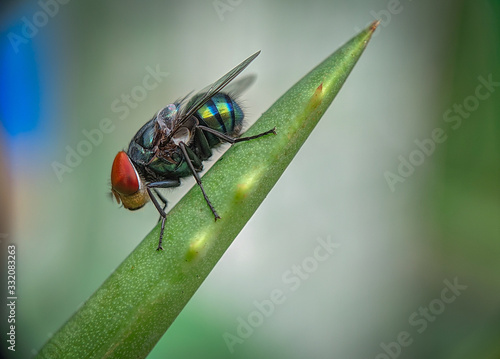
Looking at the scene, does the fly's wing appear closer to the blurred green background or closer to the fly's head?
the fly's head

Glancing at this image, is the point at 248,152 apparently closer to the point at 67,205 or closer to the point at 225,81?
the point at 225,81

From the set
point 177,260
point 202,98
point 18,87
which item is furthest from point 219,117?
point 18,87

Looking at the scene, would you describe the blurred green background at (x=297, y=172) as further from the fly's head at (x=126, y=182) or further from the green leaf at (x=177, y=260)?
the green leaf at (x=177, y=260)

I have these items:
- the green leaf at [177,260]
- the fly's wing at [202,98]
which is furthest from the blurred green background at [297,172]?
the green leaf at [177,260]

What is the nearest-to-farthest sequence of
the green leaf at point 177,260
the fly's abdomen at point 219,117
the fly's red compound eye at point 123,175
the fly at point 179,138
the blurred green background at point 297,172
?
the green leaf at point 177,260
the fly's red compound eye at point 123,175
the fly at point 179,138
the fly's abdomen at point 219,117
the blurred green background at point 297,172

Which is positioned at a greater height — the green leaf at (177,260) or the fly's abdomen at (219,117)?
the fly's abdomen at (219,117)

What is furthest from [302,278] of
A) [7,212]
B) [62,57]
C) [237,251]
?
[62,57]
